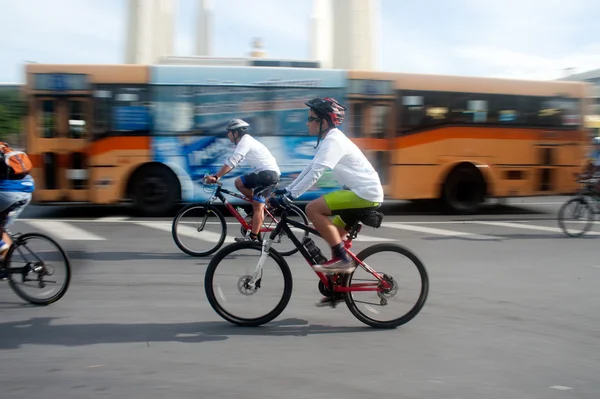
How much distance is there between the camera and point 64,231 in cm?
1023

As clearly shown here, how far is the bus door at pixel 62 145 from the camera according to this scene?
11.5m

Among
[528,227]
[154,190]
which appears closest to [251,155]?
[154,190]

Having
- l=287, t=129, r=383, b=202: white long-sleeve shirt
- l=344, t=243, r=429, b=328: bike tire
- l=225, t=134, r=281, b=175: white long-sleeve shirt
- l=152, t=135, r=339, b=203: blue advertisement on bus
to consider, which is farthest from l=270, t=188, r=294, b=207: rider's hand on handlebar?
l=152, t=135, r=339, b=203: blue advertisement on bus

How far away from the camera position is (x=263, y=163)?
7.66 metres

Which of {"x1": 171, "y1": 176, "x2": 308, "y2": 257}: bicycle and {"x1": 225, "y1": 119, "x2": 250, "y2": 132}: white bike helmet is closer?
{"x1": 225, "y1": 119, "x2": 250, "y2": 132}: white bike helmet

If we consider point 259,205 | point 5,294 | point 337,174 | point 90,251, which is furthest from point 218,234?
point 337,174

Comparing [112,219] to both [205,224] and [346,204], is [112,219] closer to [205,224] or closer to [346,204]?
[205,224]

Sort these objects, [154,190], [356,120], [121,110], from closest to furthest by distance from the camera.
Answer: [121,110] → [154,190] → [356,120]

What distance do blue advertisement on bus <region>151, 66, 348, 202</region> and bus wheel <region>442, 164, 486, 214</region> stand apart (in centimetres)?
247

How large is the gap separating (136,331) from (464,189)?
30.9 ft

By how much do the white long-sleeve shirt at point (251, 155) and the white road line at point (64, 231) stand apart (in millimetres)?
3113

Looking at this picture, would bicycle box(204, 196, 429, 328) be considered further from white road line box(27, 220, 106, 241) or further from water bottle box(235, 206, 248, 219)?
white road line box(27, 220, 106, 241)

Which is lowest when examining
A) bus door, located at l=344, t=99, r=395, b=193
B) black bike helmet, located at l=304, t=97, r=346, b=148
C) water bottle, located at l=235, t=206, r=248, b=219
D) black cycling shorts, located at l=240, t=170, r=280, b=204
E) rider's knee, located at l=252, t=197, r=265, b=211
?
water bottle, located at l=235, t=206, r=248, b=219

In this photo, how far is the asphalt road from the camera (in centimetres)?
371
